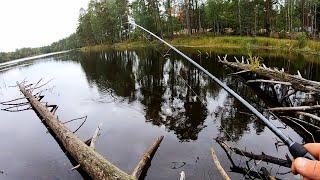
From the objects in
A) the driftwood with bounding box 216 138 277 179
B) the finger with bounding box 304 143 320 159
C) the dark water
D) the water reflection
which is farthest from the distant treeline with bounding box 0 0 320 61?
the finger with bounding box 304 143 320 159

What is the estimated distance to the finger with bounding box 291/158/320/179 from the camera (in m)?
2.59

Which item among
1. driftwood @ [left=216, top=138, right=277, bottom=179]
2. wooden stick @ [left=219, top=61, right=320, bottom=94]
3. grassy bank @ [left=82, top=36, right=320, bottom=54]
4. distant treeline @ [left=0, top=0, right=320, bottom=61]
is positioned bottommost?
driftwood @ [left=216, top=138, right=277, bottom=179]

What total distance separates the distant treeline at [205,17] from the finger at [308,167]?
144 feet

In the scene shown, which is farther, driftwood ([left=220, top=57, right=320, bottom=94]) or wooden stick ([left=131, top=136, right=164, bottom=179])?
wooden stick ([left=131, top=136, right=164, bottom=179])

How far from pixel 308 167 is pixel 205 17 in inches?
2558

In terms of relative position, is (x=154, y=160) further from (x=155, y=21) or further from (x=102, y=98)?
(x=155, y=21)

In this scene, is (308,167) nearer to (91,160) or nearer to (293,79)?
(293,79)

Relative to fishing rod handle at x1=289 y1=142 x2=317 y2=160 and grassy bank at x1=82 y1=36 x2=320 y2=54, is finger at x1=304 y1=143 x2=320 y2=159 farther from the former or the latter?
grassy bank at x1=82 y1=36 x2=320 y2=54

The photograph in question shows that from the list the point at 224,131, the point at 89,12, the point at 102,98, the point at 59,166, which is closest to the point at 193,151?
the point at 224,131

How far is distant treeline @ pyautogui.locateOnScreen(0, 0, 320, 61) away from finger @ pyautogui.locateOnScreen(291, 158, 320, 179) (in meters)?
43.9

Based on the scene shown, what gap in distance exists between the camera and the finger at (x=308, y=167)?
2.59 metres

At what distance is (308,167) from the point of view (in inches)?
103

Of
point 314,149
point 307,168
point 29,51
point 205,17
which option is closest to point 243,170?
point 314,149

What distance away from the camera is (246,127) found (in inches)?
431
